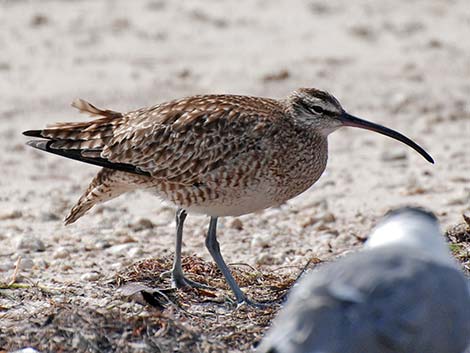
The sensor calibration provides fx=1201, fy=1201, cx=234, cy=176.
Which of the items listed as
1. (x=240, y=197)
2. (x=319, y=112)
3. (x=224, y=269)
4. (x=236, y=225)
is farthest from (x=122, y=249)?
(x=319, y=112)

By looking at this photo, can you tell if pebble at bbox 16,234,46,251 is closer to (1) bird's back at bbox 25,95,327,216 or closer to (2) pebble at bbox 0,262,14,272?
(2) pebble at bbox 0,262,14,272

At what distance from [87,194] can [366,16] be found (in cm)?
886

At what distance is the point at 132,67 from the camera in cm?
1478

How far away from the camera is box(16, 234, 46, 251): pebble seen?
9469 millimetres

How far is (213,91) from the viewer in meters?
13.8

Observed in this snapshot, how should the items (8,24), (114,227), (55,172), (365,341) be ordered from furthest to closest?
(8,24) → (55,172) → (114,227) → (365,341)

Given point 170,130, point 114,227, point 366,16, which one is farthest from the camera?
point 366,16

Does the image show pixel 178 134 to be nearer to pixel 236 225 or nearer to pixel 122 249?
pixel 122 249

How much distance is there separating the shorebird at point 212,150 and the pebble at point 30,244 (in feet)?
2.80

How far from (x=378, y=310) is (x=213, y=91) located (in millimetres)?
8418

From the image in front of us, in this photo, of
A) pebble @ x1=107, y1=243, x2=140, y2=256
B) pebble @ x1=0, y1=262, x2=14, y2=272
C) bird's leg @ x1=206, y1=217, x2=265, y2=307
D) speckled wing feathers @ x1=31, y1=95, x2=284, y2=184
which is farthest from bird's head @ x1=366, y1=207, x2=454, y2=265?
pebble @ x1=0, y1=262, x2=14, y2=272

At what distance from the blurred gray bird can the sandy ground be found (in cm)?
139

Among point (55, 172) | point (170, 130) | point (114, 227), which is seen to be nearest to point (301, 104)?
point (170, 130)

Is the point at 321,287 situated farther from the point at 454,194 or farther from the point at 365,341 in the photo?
the point at 454,194
